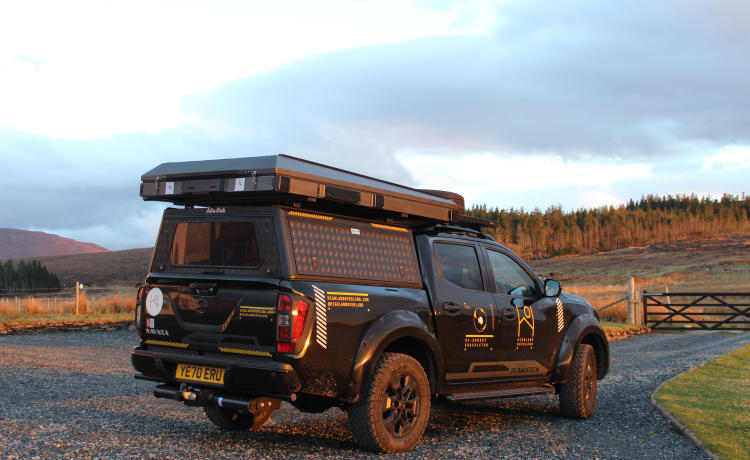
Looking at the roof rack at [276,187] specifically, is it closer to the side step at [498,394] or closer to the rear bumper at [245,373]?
the rear bumper at [245,373]

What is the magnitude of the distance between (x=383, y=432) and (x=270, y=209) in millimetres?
2116

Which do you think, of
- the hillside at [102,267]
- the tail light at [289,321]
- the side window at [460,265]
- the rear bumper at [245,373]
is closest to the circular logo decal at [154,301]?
the rear bumper at [245,373]

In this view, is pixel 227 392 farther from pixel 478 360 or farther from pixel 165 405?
pixel 165 405

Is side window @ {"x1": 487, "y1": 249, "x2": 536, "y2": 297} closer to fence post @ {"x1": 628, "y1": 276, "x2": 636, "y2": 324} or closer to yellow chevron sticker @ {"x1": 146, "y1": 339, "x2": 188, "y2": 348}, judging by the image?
yellow chevron sticker @ {"x1": 146, "y1": 339, "x2": 188, "y2": 348}

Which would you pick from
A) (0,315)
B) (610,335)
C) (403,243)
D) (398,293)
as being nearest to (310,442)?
(398,293)

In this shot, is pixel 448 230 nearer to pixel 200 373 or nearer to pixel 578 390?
pixel 578 390

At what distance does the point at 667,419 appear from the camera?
8.55 m

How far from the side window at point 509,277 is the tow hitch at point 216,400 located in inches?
121

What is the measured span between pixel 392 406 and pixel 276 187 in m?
2.18

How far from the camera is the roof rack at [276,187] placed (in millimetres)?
5949

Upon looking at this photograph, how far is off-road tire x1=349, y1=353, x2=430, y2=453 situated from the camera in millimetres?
6121

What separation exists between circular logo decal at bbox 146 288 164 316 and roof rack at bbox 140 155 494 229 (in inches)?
34.6

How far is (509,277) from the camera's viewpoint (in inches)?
323

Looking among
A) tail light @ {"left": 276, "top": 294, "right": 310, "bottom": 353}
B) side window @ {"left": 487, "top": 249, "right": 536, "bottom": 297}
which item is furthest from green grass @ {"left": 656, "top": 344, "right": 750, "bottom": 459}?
tail light @ {"left": 276, "top": 294, "right": 310, "bottom": 353}
